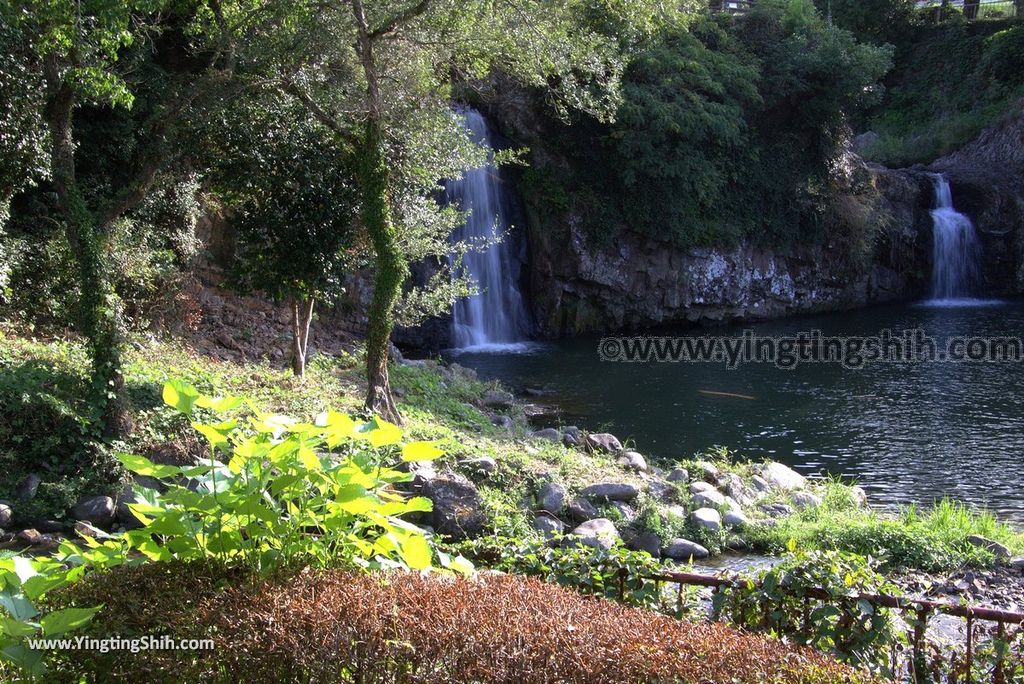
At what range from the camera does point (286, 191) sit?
35.2 ft

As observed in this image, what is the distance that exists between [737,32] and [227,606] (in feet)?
86.0

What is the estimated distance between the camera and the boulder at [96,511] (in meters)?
7.77

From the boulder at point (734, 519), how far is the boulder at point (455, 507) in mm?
2636

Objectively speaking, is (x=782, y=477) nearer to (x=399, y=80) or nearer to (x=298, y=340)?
(x=298, y=340)

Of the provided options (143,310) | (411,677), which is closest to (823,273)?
(143,310)

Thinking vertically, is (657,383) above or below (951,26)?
below

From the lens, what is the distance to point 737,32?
2580 cm

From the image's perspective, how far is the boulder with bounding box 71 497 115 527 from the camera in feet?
25.5

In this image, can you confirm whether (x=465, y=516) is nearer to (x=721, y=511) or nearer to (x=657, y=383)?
(x=721, y=511)

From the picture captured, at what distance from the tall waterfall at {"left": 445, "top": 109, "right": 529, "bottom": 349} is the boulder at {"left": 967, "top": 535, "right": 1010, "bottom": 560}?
13364mm

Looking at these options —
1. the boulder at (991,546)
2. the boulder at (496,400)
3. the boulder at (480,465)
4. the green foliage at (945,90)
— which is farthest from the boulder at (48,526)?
the green foliage at (945,90)

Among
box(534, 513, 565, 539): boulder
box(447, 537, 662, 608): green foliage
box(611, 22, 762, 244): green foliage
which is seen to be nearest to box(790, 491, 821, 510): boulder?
box(534, 513, 565, 539): boulder

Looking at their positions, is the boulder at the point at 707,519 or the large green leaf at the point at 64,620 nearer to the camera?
the large green leaf at the point at 64,620

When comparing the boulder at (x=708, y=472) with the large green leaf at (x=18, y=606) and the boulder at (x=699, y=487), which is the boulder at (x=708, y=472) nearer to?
the boulder at (x=699, y=487)
